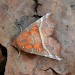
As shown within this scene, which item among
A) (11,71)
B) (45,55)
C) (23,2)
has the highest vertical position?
(23,2)

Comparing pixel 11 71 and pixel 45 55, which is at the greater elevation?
pixel 45 55

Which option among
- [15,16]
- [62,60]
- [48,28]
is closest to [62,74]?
[62,60]

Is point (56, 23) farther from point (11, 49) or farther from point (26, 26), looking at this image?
point (11, 49)

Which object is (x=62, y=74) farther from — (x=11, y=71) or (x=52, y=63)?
(x=11, y=71)
